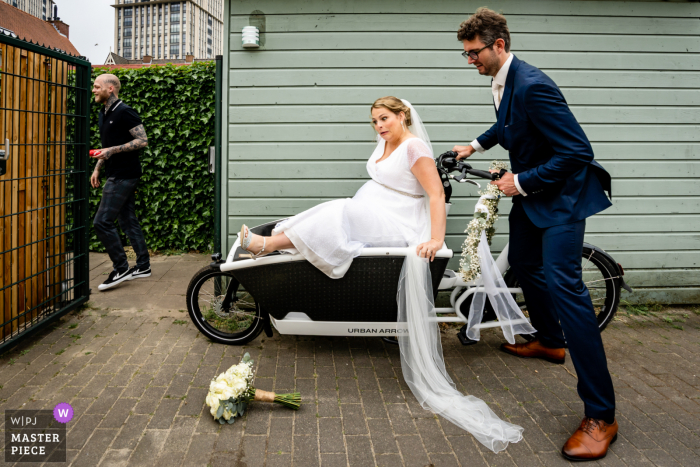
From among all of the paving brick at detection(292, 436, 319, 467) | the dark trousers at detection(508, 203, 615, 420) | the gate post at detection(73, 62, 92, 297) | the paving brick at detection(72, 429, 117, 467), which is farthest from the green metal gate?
the dark trousers at detection(508, 203, 615, 420)

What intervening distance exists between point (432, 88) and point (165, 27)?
6545 inches

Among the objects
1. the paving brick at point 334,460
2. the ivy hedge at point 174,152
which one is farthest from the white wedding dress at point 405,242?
the ivy hedge at point 174,152

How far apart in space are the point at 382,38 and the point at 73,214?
117 inches

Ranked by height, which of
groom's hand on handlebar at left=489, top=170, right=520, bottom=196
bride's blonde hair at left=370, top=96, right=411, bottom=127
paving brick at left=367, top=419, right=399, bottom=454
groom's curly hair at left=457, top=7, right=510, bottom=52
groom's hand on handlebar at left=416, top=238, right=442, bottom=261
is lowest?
paving brick at left=367, top=419, right=399, bottom=454

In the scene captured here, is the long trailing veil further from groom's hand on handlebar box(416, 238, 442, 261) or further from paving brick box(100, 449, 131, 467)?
paving brick box(100, 449, 131, 467)

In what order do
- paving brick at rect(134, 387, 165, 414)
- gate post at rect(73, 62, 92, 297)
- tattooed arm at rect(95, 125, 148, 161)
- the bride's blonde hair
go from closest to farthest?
paving brick at rect(134, 387, 165, 414)
the bride's blonde hair
gate post at rect(73, 62, 92, 297)
tattooed arm at rect(95, 125, 148, 161)

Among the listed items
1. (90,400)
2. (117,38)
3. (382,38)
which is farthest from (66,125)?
(117,38)

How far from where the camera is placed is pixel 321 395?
309 centimetres

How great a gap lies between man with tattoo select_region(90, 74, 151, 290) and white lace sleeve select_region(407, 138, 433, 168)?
9.90 ft

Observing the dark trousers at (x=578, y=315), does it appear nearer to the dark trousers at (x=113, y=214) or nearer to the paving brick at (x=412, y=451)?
the paving brick at (x=412, y=451)

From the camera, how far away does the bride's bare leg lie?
316 centimetres

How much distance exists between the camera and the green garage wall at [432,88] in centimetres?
429

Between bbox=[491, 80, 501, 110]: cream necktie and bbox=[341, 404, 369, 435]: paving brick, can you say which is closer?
bbox=[341, 404, 369, 435]: paving brick

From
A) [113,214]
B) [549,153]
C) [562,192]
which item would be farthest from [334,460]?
[113,214]
